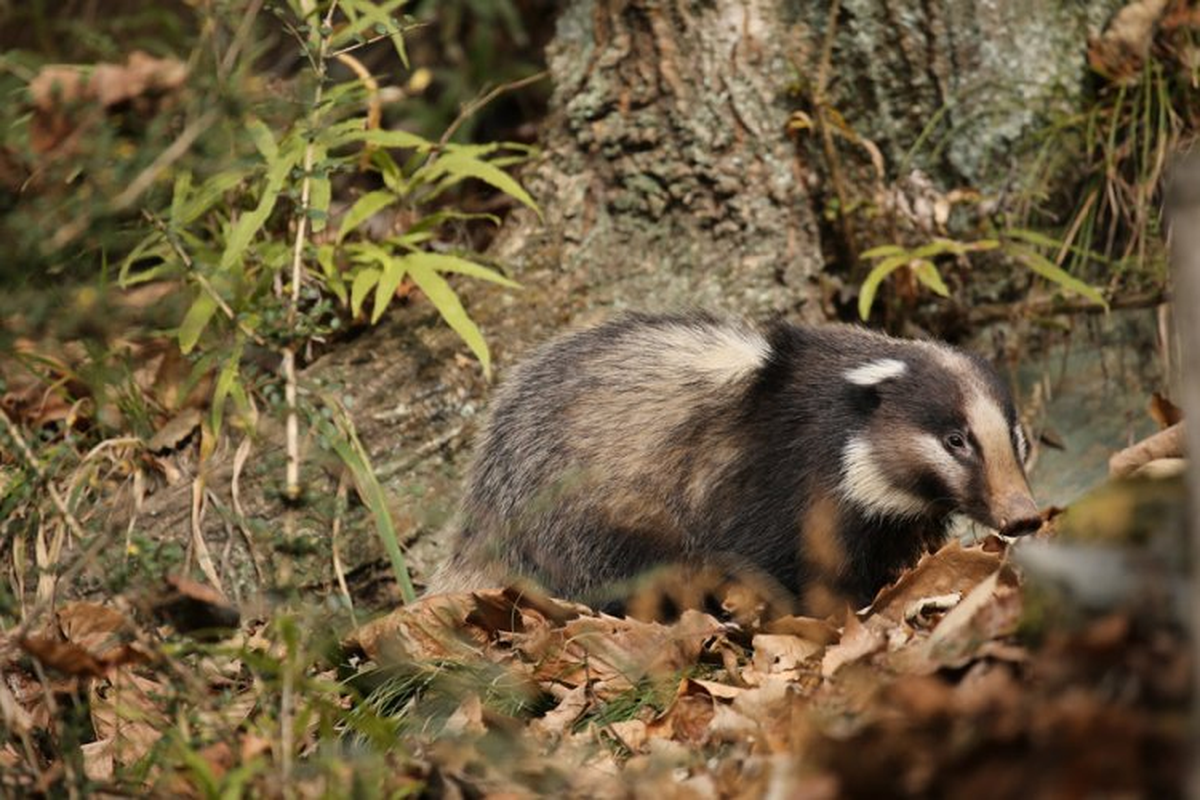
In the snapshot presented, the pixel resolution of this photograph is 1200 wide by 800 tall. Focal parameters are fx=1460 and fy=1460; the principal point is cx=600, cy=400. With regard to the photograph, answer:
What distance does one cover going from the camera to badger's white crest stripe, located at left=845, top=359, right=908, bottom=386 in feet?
18.2

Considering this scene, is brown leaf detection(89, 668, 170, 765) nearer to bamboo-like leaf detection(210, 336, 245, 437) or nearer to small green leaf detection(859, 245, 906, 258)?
bamboo-like leaf detection(210, 336, 245, 437)

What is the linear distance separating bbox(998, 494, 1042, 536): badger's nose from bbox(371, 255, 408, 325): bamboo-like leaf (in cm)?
271

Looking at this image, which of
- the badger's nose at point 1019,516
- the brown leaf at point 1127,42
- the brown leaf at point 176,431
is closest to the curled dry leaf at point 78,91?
the brown leaf at point 176,431

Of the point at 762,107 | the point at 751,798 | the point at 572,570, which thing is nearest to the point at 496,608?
the point at 572,570

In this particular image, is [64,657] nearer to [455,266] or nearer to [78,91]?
[78,91]

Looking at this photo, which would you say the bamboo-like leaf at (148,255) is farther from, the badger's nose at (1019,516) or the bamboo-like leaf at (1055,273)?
the bamboo-like leaf at (1055,273)

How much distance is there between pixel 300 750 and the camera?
4.21 m

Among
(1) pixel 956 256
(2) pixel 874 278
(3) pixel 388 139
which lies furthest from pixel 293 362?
(1) pixel 956 256

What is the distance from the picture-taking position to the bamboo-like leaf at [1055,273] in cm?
654

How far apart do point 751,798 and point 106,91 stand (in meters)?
2.65

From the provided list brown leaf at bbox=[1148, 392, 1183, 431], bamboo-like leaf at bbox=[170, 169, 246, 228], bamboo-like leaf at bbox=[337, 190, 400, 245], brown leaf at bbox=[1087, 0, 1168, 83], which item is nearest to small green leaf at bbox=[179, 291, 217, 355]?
bamboo-like leaf at bbox=[170, 169, 246, 228]

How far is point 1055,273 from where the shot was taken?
659 cm

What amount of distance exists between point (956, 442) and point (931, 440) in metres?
0.09

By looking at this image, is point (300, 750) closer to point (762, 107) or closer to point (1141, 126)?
point (762, 107)
